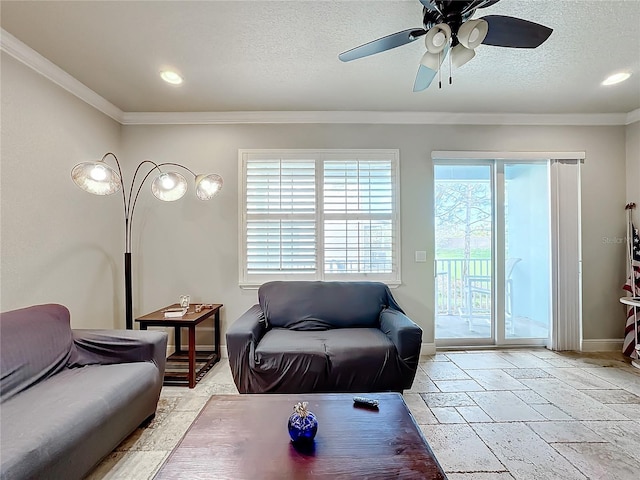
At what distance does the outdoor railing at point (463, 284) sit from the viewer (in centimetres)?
398

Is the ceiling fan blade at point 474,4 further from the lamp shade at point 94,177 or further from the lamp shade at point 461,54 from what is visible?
the lamp shade at point 94,177

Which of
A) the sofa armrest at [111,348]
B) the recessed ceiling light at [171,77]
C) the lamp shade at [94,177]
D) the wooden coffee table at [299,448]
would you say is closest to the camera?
the wooden coffee table at [299,448]

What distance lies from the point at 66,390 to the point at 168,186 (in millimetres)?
1763

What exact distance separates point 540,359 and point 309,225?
9.55 ft

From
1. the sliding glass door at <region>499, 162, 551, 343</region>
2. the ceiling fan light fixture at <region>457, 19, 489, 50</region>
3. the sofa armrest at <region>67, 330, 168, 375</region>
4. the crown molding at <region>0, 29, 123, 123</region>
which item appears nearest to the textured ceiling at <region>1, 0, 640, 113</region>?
the crown molding at <region>0, 29, 123, 123</region>

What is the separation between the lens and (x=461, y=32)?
1.67 meters

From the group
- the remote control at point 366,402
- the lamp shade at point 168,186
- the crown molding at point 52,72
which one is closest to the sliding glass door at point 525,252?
the remote control at point 366,402

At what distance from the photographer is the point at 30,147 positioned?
2.56m

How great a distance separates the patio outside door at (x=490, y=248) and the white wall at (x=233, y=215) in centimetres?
25

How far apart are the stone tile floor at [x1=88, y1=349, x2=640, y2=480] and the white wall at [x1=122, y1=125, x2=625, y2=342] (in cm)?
76

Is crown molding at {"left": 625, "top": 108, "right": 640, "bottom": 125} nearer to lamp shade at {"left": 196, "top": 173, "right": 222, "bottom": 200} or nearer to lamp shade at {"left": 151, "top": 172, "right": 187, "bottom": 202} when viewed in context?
lamp shade at {"left": 196, "top": 173, "right": 222, "bottom": 200}

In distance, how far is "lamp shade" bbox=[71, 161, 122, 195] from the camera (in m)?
2.46

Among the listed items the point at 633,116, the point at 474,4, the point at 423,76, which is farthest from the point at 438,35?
the point at 633,116

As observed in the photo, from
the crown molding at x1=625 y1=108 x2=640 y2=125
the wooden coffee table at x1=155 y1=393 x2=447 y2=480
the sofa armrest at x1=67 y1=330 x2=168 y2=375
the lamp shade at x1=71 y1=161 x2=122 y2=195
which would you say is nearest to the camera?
the wooden coffee table at x1=155 y1=393 x2=447 y2=480
